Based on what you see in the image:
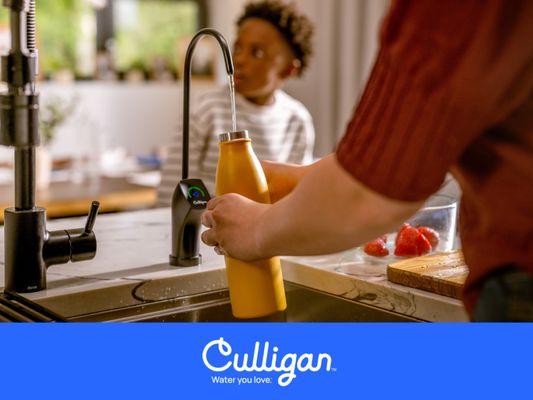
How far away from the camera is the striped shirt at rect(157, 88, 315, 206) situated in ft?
8.20

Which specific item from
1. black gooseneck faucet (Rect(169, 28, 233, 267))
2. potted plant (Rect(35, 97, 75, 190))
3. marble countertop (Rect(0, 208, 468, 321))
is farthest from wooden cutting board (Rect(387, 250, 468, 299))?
potted plant (Rect(35, 97, 75, 190))

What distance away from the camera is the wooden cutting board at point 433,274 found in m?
1.05

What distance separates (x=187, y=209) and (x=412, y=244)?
0.37 metres

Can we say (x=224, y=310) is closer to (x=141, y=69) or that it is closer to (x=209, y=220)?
(x=209, y=220)

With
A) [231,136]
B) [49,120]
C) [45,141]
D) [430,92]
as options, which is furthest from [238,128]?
[430,92]

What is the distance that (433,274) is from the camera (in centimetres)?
108

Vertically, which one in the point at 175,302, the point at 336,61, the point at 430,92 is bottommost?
the point at 175,302

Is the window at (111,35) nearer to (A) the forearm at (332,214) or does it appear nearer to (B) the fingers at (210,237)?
(B) the fingers at (210,237)

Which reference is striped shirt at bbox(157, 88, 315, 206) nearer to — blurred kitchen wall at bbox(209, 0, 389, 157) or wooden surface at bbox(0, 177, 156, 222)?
wooden surface at bbox(0, 177, 156, 222)
